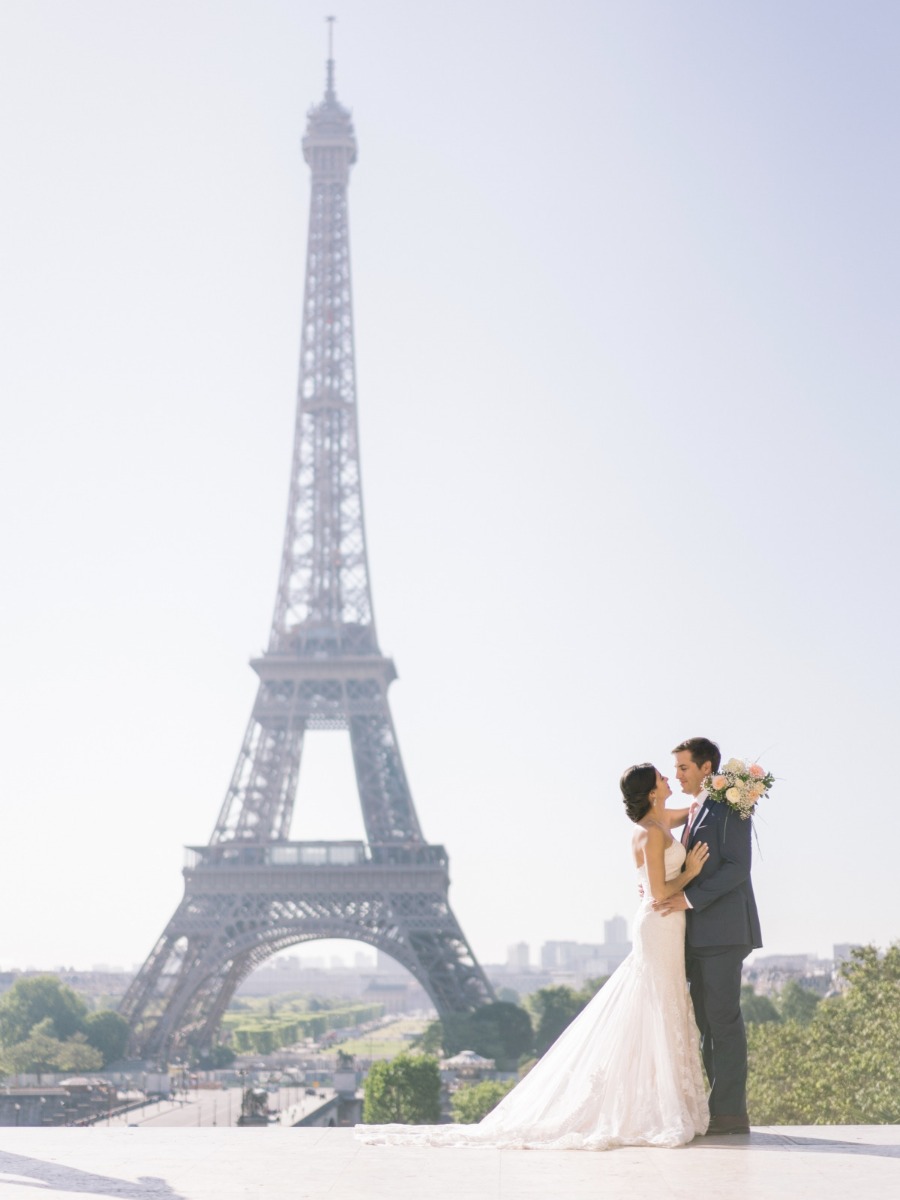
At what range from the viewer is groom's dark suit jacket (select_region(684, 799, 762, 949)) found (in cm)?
1007

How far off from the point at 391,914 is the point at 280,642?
13.1 meters

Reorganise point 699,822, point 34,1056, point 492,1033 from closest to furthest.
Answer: point 699,822 → point 492,1033 → point 34,1056

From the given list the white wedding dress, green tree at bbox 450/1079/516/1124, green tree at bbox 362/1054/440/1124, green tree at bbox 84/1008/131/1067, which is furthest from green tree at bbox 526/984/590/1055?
the white wedding dress

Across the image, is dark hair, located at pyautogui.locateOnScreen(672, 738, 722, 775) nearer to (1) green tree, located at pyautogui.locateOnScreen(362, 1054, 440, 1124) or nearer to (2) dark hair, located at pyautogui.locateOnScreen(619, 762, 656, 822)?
(2) dark hair, located at pyautogui.locateOnScreen(619, 762, 656, 822)

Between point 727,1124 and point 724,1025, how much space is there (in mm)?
631

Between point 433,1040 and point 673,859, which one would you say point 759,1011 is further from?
point 673,859

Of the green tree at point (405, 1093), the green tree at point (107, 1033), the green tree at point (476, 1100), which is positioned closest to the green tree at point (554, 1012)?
the green tree at point (405, 1093)

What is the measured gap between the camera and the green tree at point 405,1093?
57344mm

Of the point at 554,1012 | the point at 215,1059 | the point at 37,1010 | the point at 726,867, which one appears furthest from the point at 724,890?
the point at 37,1010

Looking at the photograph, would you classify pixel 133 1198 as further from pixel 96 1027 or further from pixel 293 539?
pixel 96 1027

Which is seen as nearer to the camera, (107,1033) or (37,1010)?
(107,1033)

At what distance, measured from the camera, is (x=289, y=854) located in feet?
210

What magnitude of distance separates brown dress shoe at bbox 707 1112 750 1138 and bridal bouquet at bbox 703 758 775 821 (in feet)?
6.40

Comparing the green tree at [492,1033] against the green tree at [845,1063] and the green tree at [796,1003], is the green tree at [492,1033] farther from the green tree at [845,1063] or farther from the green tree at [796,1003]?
the green tree at [796,1003]
